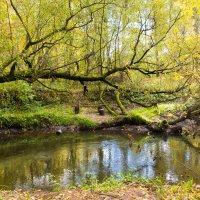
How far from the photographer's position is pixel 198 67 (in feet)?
38.8

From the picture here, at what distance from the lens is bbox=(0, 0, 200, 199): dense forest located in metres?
9.41

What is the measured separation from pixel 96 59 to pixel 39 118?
692cm

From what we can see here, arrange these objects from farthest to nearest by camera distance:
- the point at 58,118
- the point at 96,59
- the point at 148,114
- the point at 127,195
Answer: the point at 148,114 < the point at 58,118 < the point at 96,59 < the point at 127,195

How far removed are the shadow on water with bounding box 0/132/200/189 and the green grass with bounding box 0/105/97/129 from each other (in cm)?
180

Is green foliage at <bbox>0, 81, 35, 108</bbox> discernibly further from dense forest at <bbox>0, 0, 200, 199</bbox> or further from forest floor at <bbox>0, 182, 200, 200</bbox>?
forest floor at <bbox>0, 182, 200, 200</bbox>

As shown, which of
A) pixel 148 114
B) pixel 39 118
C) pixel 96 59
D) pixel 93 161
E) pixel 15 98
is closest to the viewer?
pixel 93 161

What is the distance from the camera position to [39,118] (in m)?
18.0

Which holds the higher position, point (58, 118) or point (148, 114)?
point (148, 114)

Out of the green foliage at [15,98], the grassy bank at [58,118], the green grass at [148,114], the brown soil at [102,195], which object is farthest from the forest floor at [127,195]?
the green foliage at [15,98]

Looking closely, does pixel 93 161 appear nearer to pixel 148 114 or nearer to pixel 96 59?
pixel 96 59

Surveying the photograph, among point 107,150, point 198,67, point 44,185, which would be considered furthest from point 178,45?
point 44,185

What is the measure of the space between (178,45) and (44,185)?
7.24m

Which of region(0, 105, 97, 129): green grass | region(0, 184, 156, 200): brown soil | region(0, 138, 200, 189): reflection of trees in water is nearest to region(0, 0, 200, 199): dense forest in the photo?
region(0, 105, 97, 129): green grass

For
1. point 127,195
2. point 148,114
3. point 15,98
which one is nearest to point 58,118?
point 15,98
